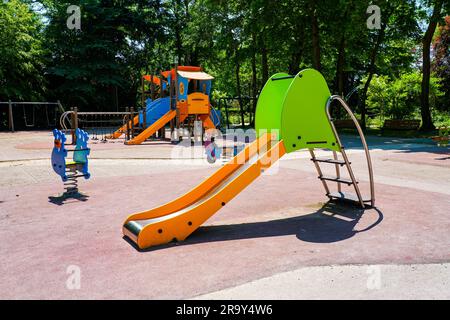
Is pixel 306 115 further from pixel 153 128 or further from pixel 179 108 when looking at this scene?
pixel 179 108

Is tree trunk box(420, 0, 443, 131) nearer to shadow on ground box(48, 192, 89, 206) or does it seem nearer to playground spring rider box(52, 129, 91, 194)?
playground spring rider box(52, 129, 91, 194)

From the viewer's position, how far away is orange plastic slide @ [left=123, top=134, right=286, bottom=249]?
14.5 ft

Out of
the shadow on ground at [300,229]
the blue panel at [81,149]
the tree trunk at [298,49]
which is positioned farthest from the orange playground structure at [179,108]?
the shadow on ground at [300,229]

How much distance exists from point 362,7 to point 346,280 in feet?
62.5

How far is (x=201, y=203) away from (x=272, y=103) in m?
2.03

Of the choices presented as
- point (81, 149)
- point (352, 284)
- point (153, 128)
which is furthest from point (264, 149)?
point (153, 128)

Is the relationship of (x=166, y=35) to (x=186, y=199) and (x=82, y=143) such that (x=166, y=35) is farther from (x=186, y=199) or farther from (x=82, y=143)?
(x=186, y=199)

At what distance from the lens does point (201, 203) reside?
4.80 metres

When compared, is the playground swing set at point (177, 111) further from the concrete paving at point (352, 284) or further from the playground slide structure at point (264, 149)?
the concrete paving at point (352, 284)

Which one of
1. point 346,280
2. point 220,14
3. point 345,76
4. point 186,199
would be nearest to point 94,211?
point 186,199

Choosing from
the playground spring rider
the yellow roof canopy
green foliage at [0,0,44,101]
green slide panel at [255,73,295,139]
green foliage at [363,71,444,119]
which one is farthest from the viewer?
green foliage at [363,71,444,119]

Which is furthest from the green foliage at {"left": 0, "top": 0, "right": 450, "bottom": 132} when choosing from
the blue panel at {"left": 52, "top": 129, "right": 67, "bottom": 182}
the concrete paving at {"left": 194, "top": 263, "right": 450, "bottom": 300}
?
the concrete paving at {"left": 194, "top": 263, "right": 450, "bottom": 300}

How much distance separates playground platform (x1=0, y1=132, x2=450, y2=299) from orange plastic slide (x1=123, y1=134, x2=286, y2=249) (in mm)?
151

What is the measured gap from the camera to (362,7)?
1945 centimetres
